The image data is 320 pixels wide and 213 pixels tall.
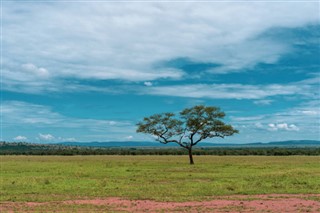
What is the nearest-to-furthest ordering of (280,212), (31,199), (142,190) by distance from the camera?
(280,212) → (31,199) → (142,190)

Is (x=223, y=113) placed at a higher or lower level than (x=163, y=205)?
higher

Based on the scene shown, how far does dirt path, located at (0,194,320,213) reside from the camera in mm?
17984

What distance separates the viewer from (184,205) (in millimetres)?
19219

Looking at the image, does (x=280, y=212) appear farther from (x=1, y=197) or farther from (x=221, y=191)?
(x=1, y=197)

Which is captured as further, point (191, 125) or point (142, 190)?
point (191, 125)

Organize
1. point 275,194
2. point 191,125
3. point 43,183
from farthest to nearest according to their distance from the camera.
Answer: point 191,125, point 43,183, point 275,194

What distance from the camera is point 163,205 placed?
1928cm

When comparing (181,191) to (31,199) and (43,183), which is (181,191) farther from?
(43,183)

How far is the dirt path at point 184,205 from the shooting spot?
1798 cm

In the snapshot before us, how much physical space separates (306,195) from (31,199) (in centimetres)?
1541

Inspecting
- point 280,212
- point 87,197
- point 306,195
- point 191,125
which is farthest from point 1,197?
point 191,125

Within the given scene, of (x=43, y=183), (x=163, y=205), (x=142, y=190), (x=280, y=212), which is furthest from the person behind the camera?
(x=43, y=183)

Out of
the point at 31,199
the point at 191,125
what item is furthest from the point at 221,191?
the point at 191,125

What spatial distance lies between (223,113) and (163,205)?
4535 cm
